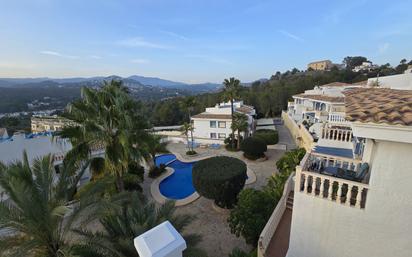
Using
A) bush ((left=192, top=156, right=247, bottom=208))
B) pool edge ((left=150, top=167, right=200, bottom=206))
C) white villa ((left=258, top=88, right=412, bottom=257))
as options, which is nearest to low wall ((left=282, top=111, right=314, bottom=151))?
bush ((left=192, top=156, right=247, bottom=208))

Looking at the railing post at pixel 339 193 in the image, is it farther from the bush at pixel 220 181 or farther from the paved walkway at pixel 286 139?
the paved walkway at pixel 286 139

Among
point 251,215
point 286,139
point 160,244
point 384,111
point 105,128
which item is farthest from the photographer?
point 286,139

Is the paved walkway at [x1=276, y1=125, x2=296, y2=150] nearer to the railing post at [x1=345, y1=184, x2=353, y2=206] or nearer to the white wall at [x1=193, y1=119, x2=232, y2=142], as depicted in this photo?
the white wall at [x1=193, y1=119, x2=232, y2=142]

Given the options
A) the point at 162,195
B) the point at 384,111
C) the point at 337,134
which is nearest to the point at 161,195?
the point at 162,195

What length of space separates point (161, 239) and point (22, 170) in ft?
23.9

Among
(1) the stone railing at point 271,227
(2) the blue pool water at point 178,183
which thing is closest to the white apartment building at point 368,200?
(1) the stone railing at point 271,227

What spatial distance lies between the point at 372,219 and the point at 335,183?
114cm

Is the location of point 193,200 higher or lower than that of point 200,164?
lower

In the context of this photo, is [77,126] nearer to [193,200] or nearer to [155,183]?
[193,200]

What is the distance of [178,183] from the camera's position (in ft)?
69.5

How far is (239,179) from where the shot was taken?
14.7m

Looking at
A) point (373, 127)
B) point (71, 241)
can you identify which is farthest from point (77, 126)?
point (373, 127)

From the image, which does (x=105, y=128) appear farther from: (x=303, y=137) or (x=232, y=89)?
(x=232, y=89)

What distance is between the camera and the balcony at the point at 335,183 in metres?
5.27
